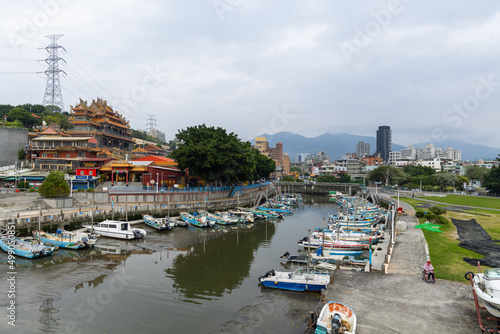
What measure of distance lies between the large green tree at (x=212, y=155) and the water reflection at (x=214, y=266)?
1851cm

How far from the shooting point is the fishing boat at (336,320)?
12234 millimetres

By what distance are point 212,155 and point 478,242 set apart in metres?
40.7

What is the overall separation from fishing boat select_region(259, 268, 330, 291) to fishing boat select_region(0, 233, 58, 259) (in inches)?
793

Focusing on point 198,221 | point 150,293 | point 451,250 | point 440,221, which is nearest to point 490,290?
point 451,250

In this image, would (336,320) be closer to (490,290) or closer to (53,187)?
(490,290)

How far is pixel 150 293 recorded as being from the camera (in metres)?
20.9

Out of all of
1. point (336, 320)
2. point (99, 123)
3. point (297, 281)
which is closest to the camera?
point (336, 320)

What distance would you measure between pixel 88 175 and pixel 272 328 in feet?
168

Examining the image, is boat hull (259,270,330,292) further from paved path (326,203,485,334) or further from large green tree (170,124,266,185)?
large green tree (170,124,266,185)

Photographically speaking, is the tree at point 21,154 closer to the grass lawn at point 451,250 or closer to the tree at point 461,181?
the grass lawn at point 451,250

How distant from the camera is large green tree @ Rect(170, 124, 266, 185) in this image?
5469cm

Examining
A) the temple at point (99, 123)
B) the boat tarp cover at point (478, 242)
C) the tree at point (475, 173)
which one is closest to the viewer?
the boat tarp cover at point (478, 242)

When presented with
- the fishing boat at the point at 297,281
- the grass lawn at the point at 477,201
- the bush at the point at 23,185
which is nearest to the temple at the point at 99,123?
the bush at the point at 23,185

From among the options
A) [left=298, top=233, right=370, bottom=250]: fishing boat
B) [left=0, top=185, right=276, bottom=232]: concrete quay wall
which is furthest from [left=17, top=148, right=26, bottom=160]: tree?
[left=298, top=233, right=370, bottom=250]: fishing boat
